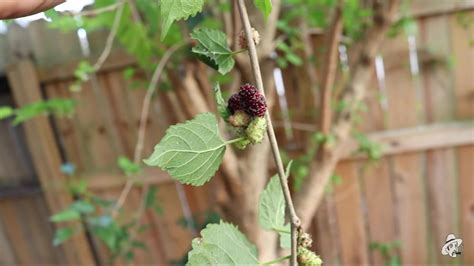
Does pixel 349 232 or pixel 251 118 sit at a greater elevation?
pixel 251 118

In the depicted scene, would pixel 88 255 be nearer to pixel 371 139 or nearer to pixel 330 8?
pixel 371 139

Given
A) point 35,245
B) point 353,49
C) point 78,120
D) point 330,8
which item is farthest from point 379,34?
point 35,245

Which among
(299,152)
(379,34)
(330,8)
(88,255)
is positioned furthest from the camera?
(88,255)

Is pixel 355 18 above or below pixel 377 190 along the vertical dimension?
above

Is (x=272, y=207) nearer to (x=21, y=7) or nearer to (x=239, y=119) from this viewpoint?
(x=239, y=119)

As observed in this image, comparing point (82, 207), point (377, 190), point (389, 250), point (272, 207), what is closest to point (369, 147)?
point (377, 190)

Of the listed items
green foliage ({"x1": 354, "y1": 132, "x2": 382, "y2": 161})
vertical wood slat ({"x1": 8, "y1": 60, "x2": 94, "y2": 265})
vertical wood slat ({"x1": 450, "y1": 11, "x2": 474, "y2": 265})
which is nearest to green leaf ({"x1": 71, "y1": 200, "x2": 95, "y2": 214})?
vertical wood slat ({"x1": 8, "y1": 60, "x2": 94, "y2": 265})
